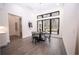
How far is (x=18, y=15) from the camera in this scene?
63.6 inches

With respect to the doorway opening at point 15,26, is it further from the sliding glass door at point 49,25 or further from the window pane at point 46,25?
the window pane at point 46,25

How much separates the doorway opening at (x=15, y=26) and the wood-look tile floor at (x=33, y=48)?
83mm

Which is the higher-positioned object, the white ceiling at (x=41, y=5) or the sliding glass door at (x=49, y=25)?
the white ceiling at (x=41, y=5)

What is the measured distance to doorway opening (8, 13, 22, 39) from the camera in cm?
156

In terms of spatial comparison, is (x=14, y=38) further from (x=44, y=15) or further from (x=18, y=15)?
(x=44, y=15)

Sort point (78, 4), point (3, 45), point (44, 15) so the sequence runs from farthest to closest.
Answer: point (44, 15) → point (3, 45) → point (78, 4)

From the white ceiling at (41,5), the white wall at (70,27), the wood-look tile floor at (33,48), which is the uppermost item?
the white ceiling at (41,5)

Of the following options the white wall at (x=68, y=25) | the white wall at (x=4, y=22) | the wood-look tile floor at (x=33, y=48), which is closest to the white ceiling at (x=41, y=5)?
the white wall at (x=68, y=25)

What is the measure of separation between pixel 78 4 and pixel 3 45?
161 cm

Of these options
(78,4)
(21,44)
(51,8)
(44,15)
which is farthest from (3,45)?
(78,4)

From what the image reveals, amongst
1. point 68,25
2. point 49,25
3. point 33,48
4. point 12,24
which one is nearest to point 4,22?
point 12,24

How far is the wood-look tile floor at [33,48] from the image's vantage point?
5.04ft

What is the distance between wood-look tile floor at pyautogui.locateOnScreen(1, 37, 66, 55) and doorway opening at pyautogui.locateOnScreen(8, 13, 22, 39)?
8 cm

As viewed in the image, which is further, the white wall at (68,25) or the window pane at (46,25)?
the window pane at (46,25)
